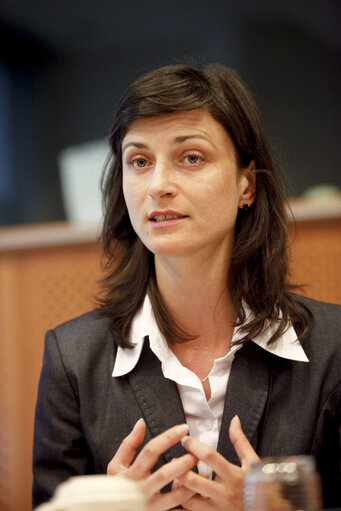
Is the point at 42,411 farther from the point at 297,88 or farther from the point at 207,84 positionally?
the point at 297,88

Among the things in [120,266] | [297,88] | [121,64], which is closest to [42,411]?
[120,266]

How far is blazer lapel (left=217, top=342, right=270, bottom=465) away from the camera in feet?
4.44

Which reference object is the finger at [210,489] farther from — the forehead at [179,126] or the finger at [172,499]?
the forehead at [179,126]

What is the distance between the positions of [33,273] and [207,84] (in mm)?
1068

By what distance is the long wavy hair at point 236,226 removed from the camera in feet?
4.70

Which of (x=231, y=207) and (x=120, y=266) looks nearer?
(x=231, y=207)

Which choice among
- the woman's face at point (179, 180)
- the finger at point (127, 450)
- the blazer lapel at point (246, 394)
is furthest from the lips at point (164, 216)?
the finger at point (127, 450)

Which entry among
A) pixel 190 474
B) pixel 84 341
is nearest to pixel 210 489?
pixel 190 474

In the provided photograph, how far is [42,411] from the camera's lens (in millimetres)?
1496

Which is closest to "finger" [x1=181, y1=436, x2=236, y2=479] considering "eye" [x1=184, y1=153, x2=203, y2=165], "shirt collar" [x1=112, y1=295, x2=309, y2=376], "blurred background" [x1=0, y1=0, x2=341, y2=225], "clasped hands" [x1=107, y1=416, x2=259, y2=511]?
"clasped hands" [x1=107, y1=416, x2=259, y2=511]

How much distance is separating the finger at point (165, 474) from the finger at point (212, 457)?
0.06 ft

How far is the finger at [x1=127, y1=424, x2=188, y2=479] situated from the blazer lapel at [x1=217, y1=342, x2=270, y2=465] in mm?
290

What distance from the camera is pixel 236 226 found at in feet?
5.35

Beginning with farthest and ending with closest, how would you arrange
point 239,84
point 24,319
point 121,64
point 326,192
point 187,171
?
point 121,64 < point 326,192 < point 24,319 < point 239,84 < point 187,171
